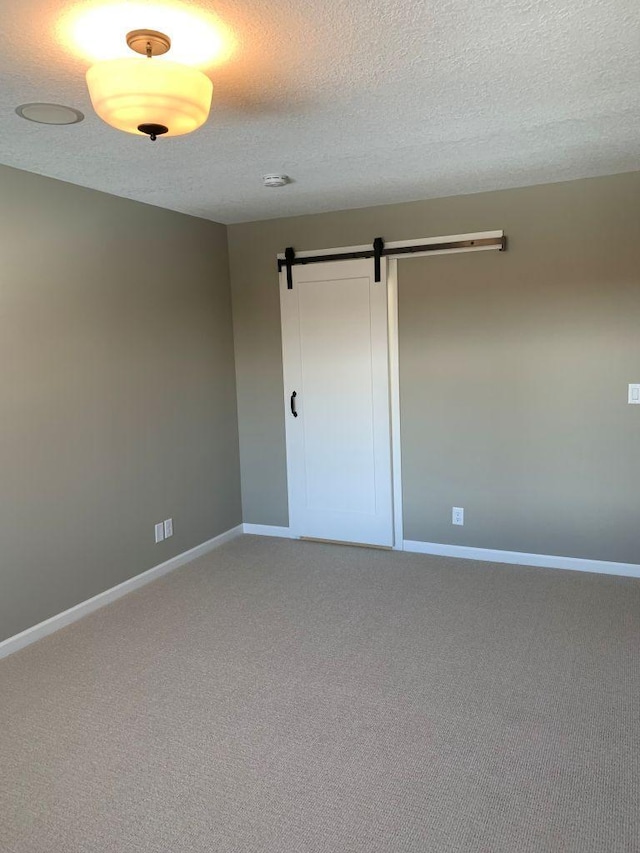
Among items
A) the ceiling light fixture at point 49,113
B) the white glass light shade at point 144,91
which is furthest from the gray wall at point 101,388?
the white glass light shade at point 144,91

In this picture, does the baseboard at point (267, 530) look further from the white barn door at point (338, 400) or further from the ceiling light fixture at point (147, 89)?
the ceiling light fixture at point (147, 89)

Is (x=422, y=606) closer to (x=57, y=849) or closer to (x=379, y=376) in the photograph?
(x=379, y=376)

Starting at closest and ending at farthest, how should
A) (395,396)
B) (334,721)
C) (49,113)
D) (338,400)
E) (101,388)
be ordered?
(49,113) < (334,721) < (101,388) < (395,396) < (338,400)

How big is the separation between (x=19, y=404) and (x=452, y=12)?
255 centimetres

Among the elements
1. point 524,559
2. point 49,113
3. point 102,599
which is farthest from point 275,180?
point 524,559

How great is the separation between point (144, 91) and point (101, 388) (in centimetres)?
211

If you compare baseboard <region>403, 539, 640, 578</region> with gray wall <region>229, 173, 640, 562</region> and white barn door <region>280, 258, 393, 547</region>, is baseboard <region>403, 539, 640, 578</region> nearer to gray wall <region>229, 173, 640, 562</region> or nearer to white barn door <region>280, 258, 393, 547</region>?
gray wall <region>229, 173, 640, 562</region>

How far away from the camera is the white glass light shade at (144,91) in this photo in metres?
1.84

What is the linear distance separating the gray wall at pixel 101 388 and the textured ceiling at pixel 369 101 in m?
0.32

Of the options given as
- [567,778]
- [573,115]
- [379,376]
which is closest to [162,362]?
[379,376]

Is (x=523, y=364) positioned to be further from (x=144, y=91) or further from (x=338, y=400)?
(x=144, y=91)

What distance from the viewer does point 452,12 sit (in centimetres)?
176

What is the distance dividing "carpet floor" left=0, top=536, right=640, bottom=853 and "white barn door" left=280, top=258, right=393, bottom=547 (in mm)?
814

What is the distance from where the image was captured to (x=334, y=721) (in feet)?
8.32
